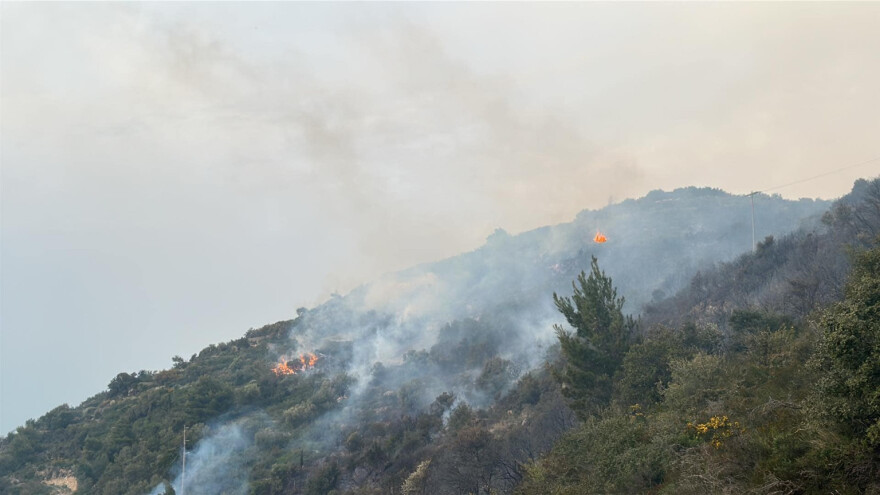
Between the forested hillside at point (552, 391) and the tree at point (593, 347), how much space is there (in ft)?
0.37

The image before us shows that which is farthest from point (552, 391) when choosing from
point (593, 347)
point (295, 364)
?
point (295, 364)

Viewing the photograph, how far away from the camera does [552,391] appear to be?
45406 mm

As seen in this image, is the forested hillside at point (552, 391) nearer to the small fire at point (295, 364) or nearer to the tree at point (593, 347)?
the tree at point (593, 347)

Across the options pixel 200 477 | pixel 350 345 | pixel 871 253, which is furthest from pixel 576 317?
pixel 350 345

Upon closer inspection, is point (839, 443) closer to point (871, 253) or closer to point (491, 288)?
point (871, 253)

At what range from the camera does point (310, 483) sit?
45375 millimetres

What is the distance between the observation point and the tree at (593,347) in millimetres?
33812

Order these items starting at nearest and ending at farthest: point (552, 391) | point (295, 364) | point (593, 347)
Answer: point (593, 347) < point (552, 391) < point (295, 364)

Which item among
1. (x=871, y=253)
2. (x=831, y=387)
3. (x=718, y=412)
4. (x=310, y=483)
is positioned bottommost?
(x=310, y=483)

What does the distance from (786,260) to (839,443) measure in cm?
4263

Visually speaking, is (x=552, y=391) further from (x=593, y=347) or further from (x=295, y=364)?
(x=295, y=364)

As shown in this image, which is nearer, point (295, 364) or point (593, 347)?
point (593, 347)

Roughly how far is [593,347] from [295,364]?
59698 millimetres

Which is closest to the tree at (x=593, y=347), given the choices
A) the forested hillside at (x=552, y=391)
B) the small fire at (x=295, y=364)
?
the forested hillside at (x=552, y=391)
